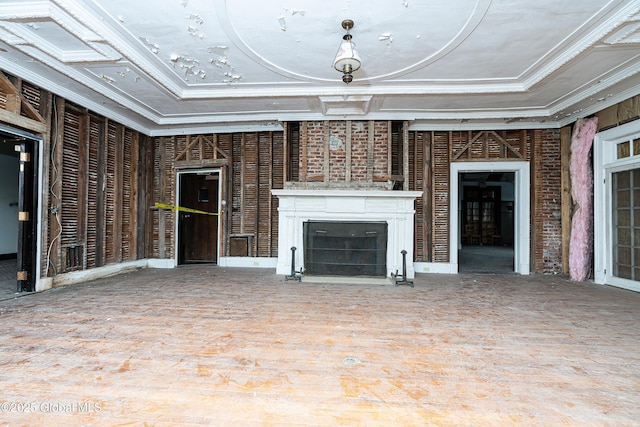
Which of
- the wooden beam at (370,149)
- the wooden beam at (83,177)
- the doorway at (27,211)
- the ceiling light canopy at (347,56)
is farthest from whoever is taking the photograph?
the wooden beam at (370,149)

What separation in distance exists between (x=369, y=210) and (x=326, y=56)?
2.52 meters

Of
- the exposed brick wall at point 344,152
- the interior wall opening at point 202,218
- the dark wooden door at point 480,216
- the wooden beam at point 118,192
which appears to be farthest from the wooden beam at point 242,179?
the dark wooden door at point 480,216

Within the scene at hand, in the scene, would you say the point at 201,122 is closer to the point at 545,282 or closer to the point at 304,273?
the point at 304,273

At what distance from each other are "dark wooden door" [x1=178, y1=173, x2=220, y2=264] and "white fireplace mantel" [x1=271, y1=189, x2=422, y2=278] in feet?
7.57

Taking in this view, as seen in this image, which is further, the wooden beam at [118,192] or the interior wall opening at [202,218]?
the interior wall opening at [202,218]

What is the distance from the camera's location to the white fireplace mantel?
515cm

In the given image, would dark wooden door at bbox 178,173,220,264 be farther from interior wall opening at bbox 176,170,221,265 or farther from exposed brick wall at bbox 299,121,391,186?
exposed brick wall at bbox 299,121,391,186

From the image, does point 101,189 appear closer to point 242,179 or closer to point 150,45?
point 242,179

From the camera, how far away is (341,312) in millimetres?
3207

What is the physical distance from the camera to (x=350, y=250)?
5.04 m

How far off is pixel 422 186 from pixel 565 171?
2.53m

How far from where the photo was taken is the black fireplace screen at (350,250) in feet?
16.5

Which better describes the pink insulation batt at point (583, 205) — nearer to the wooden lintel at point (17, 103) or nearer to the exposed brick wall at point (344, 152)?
the exposed brick wall at point (344, 152)

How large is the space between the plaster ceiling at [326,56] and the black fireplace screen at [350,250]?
1966mm
